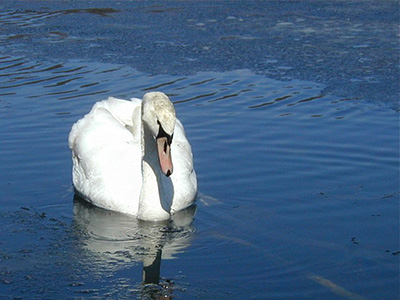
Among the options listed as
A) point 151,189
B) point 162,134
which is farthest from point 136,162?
point 162,134

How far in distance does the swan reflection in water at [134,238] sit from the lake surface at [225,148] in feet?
0.07

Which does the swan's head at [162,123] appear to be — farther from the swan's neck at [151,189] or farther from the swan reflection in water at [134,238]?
the swan reflection in water at [134,238]

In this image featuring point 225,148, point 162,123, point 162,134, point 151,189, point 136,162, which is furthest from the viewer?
point 225,148

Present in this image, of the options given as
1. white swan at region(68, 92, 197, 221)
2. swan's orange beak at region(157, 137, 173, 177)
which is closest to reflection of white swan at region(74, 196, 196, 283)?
white swan at region(68, 92, 197, 221)

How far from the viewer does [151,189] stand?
24.5ft

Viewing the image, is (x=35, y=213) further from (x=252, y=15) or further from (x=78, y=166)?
(x=252, y=15)

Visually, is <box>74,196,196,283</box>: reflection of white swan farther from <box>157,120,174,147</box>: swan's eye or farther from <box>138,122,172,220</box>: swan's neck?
<box>157,120,174,147</box>: swan's eye

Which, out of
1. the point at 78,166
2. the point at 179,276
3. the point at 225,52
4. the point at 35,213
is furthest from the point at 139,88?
the point at 179,276

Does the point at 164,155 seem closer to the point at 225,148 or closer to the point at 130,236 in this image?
the point at 130,236

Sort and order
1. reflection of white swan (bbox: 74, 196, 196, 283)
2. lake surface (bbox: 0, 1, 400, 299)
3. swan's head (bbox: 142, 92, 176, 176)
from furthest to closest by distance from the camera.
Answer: swan's head (bbox: 142, 92, 176, 176), reflection of white swan (bbox: 74, 196, 196, 283), lake surface (bbox: 0, 1, 400, 299)

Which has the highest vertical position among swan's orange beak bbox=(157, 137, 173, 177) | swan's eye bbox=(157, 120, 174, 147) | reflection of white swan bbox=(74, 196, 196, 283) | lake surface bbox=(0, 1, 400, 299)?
swan's eye bbox=(157, 120, 174, 147)

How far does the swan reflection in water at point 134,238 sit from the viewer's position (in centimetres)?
609

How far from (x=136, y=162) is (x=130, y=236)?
1.29m

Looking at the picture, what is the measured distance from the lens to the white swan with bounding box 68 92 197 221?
273 inches
